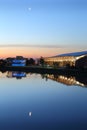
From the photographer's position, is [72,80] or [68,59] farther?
[68,59]

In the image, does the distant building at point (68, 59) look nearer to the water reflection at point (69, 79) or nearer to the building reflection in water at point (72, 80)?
the water reflection at point (69, 79)

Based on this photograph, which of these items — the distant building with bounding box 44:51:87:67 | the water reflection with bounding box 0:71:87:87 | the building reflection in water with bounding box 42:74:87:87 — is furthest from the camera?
the distant building with bounding box 44:51:87:67

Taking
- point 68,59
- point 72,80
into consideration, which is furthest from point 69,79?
point 68,59

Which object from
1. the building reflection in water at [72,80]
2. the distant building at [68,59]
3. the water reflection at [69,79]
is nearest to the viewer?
the building reflection in water at [72,80]

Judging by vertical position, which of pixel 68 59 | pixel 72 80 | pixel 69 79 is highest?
pixel 72 80

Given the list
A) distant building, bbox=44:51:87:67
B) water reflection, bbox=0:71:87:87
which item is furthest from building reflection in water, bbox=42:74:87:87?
distant building, bbox=44:51:87:67

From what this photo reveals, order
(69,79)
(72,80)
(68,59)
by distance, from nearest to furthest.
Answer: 1. (72,80)
2. (69,79)
3. (68,59)

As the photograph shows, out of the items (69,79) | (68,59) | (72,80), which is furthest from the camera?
(68,59)

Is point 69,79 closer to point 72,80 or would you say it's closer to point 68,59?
point 72,80

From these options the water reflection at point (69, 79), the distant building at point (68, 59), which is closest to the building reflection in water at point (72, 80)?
the water reflection at point (69, 79)

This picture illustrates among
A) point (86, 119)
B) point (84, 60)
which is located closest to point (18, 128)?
point (86, 119)

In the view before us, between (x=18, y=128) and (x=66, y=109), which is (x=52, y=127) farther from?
(x=66, y=109)

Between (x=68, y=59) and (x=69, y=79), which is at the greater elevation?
(x=69, y=79)

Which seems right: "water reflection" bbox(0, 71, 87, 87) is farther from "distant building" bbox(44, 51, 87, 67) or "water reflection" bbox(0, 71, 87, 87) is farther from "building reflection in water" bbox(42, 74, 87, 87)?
"distant building" bbox(44, 51, 87, 67)
